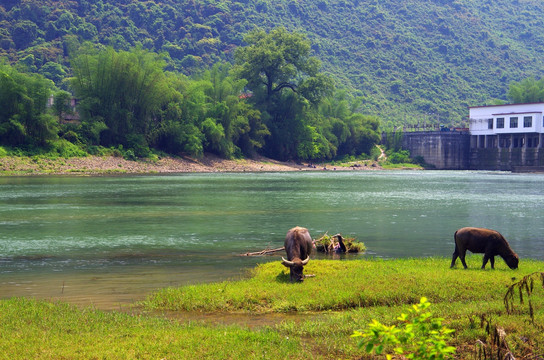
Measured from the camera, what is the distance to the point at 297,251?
63.0ft

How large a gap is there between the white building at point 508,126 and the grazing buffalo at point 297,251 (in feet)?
372

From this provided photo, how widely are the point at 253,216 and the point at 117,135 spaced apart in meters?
62.6

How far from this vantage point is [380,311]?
47.2 feet

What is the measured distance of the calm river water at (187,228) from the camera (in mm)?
20000

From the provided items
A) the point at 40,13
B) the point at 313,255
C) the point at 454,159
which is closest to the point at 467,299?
the point at 313,255

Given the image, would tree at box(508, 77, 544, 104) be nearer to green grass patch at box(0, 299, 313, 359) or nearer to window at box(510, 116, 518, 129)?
window at box(510, 116, 518, 129)

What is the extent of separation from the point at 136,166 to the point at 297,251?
7802cm

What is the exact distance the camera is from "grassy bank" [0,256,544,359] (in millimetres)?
11453

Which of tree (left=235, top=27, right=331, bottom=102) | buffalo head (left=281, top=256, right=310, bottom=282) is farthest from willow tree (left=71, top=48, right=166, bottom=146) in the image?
buffalo head (left=281, top=256, right=310, bottom=282)

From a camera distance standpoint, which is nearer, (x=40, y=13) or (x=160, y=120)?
(x=160, y=120)

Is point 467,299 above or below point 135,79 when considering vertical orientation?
below

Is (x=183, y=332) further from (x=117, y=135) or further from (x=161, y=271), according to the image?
(x=117, y=135)

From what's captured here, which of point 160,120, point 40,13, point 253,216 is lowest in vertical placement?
point 253,216

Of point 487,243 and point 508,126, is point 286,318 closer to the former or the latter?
point 487,243
